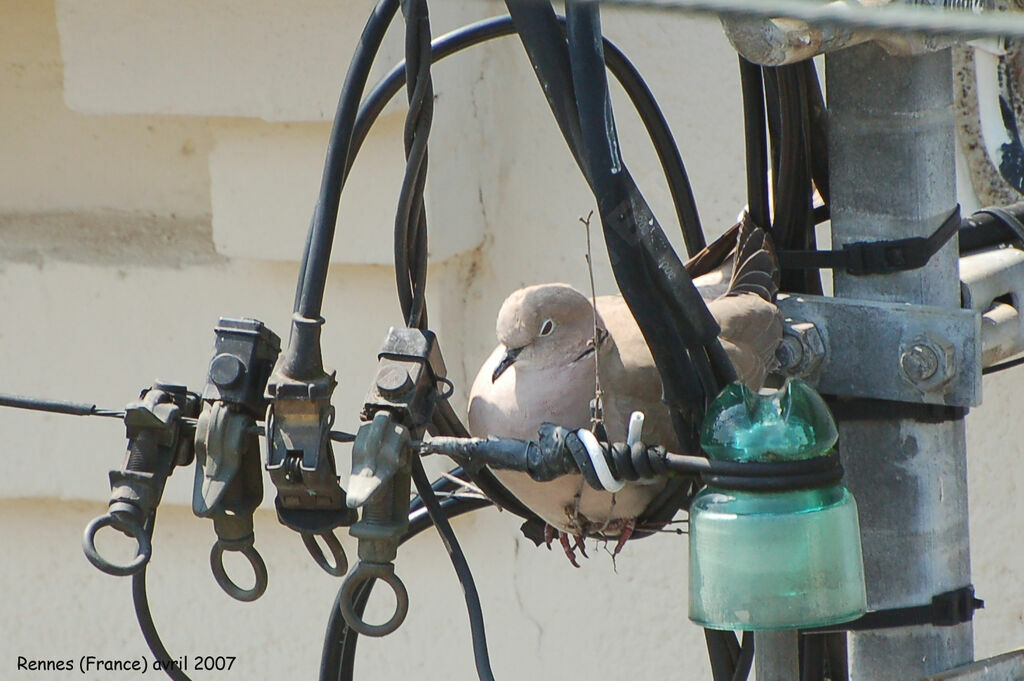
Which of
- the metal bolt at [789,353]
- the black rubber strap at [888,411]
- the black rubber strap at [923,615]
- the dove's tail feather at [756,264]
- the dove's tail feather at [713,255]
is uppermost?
the dove's tail feather at [713,255]

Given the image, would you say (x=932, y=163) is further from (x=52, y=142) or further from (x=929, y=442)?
(x=52, y=142)

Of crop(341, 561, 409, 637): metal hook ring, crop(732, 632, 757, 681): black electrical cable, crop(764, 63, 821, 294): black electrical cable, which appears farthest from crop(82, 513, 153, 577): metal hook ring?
crop(764, 63, 821, 294): black electrical cable

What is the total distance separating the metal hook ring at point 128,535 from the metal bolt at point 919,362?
48 cm

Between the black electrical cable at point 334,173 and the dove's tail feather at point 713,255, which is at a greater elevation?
the dove's tail feather at point 713,255

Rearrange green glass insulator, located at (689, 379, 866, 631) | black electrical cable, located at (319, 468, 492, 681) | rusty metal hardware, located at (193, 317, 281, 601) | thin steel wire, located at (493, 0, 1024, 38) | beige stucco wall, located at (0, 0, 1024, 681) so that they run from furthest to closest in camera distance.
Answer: beige stucco wall, located at (0, 0, 1024, 681), black electrical cable, located at (319, 468, 492, 681), rusty metal hardware, located at (193, 317, 281, 601), green glass insulator, located at (689, 379, 866, 631), thin steel wire, located at (493, 0, 1024, 38)

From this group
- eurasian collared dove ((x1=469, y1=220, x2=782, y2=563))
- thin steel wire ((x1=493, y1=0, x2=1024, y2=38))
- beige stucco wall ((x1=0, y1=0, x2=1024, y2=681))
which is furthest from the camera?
beige stucco wall ((x1=0, y1=0, x2=1024, y2=681))

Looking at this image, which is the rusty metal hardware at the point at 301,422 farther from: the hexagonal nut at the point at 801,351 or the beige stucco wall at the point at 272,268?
the beige stucco wall at the point at 272,268

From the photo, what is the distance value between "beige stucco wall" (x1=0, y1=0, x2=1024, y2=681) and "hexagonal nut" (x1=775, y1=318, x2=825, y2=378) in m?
0.74

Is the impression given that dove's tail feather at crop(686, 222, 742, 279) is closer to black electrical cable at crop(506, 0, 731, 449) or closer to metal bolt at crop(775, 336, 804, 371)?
metal bolt at crop(775, 336, 804, 371)

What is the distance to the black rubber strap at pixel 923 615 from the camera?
2.79 feet

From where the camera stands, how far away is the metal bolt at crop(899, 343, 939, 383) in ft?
2.66

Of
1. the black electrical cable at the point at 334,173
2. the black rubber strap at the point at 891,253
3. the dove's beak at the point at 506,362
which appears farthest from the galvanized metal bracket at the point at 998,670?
the black electrical cable at the point at 334,173

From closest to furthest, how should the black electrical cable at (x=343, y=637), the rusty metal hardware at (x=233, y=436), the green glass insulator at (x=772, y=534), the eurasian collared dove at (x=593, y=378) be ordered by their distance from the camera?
the green glass insulator at (x=772, y=534) → the rusty metal hardware at (x=233, y=436) → the eurasian collared dove at (x=593, y=378) → the black electrical cable at (x=343, y=637)

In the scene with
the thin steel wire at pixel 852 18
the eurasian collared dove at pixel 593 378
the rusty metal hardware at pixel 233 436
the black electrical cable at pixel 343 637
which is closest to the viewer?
the thin steel wire at pixel 852 18
